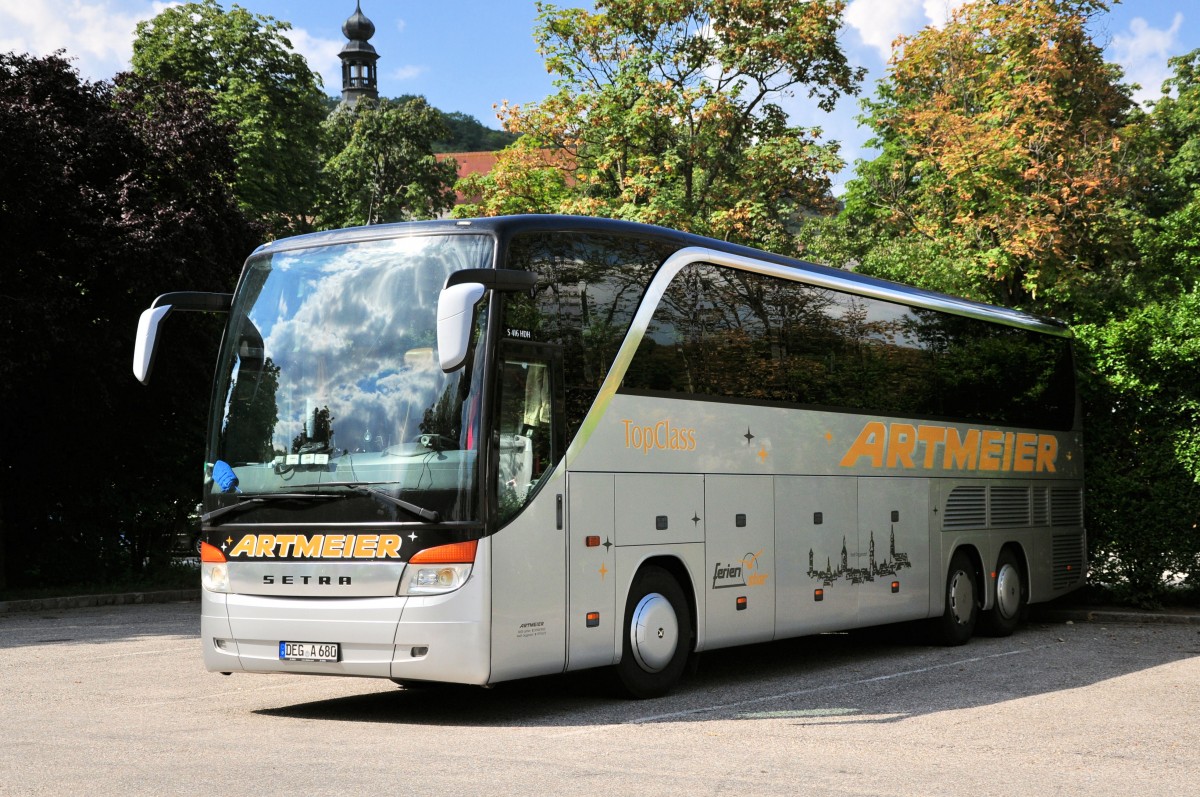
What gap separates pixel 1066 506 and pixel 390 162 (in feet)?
135

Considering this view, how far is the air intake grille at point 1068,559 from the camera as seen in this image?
719 inches

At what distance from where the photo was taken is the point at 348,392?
32.9 feet

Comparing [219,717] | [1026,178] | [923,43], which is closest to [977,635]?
[219,717]

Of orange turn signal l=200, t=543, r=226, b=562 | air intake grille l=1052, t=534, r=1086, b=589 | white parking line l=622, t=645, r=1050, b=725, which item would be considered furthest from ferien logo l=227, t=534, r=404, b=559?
air intake grille l=1052, t=534, r=1086, b=589

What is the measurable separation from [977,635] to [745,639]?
230 inches

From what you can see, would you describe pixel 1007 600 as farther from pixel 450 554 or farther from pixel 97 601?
pixel 97 601

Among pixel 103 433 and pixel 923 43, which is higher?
pixel 923 43

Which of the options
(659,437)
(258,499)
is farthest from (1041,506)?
(258,499)

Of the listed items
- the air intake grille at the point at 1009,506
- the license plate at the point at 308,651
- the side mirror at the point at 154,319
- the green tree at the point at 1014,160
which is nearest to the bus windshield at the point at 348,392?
the side mirror at the point at 154,319

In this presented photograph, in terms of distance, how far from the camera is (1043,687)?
12.0 meters

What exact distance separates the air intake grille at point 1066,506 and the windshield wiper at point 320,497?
11.0 meters

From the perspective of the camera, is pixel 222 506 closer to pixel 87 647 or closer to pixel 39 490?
pixel 87 647

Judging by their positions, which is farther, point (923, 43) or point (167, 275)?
point (923, 43)

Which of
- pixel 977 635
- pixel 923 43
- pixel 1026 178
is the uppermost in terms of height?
pixel 923 43
